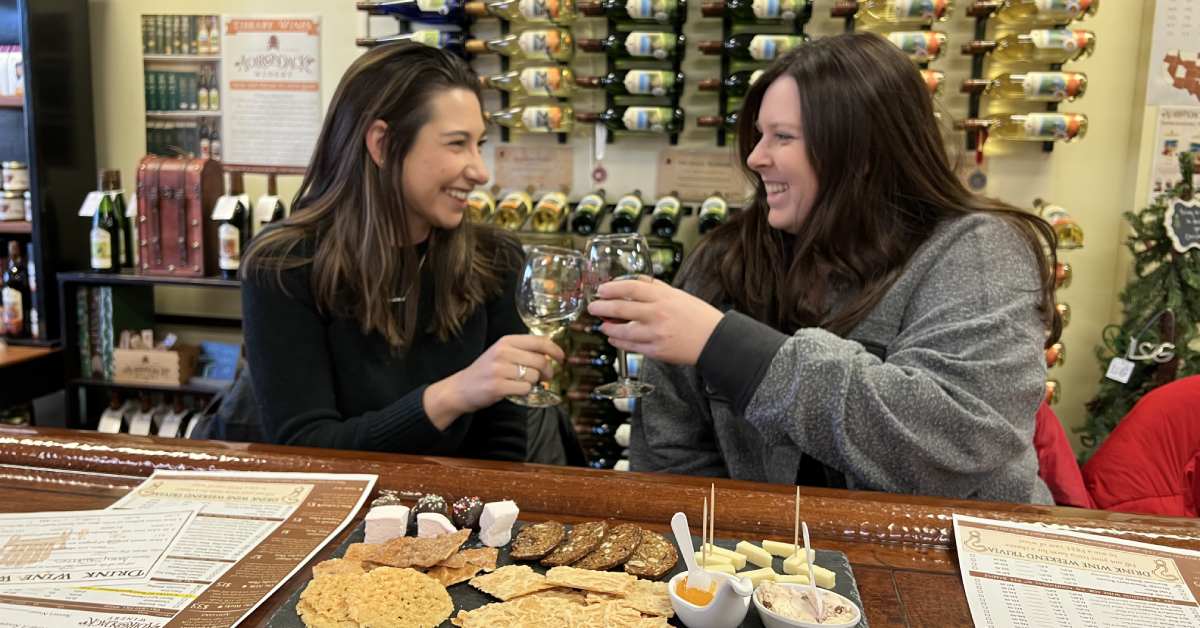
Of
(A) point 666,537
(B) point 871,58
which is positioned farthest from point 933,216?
(A) point 666,537

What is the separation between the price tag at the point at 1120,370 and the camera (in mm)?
3146

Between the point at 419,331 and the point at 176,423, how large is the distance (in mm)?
2536

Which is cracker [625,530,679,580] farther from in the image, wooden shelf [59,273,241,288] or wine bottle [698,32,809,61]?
wooden shelf [59,273,241,288]

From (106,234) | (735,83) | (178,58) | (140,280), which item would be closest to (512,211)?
(735,83)

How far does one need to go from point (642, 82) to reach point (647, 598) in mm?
2847

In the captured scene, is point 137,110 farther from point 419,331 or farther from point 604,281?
point 604,281

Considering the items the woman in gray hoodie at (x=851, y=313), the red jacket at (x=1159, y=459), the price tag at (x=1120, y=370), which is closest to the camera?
the woman in gray hoodie at (x=851, y=313)

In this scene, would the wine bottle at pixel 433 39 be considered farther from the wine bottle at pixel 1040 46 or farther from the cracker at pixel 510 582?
the cracker at pixel 510 582

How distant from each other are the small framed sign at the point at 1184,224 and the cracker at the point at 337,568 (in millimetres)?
3107

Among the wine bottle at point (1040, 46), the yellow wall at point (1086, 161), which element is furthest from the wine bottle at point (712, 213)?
the wine bottle at point (1040, 46)

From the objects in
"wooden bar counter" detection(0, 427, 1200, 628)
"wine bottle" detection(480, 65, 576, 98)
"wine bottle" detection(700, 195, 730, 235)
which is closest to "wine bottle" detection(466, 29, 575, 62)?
"wine bottle" detection(480, 65, 576, 98)

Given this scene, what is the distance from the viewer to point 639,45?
3328 millimetres

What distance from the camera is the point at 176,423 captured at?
12.8 ft

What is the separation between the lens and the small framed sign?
119 inches
